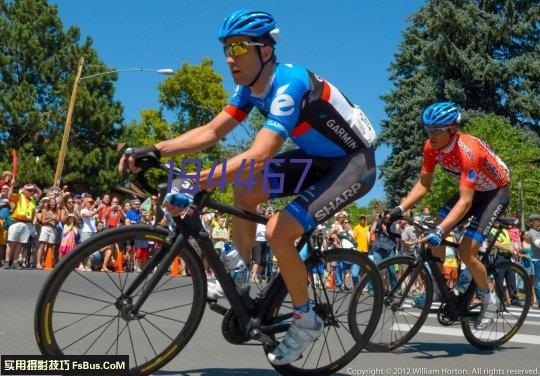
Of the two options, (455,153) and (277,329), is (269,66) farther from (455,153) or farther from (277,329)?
(455,153)

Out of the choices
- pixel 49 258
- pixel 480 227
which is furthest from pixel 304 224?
pixel 49 258

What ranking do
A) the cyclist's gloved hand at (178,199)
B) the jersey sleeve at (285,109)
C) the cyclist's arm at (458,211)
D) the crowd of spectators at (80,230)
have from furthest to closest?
the crowd of spectators at (80,230), the cyclist's arm at (458,211), the jersey sleeve at (285,109), the cyclist's gloved hand at (178,199)

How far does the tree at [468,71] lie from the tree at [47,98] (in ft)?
63.6

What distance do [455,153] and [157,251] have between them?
3.18 metres

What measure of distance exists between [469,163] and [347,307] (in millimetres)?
1807

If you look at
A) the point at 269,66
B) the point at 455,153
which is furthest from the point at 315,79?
the point at 455,153

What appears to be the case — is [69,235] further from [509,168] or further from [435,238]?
[509,168]

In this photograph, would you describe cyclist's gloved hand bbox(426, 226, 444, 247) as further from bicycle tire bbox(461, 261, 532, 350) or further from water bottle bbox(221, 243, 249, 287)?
water bottle bbox(221, 243, 249, 287)

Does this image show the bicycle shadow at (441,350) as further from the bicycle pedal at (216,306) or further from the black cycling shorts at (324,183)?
the bicycle pedal at (216,306)

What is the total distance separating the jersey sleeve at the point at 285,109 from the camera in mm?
4215

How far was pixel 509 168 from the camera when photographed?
31609mm

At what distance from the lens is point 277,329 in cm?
457

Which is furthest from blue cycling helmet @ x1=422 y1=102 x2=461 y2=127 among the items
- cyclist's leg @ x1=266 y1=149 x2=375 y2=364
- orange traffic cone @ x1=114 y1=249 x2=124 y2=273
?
orange traffic cone @ x1=114 y1=249 x2=124 y2=273

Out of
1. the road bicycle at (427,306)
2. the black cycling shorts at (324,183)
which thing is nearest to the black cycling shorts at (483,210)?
the road bicycle at (427,306)
